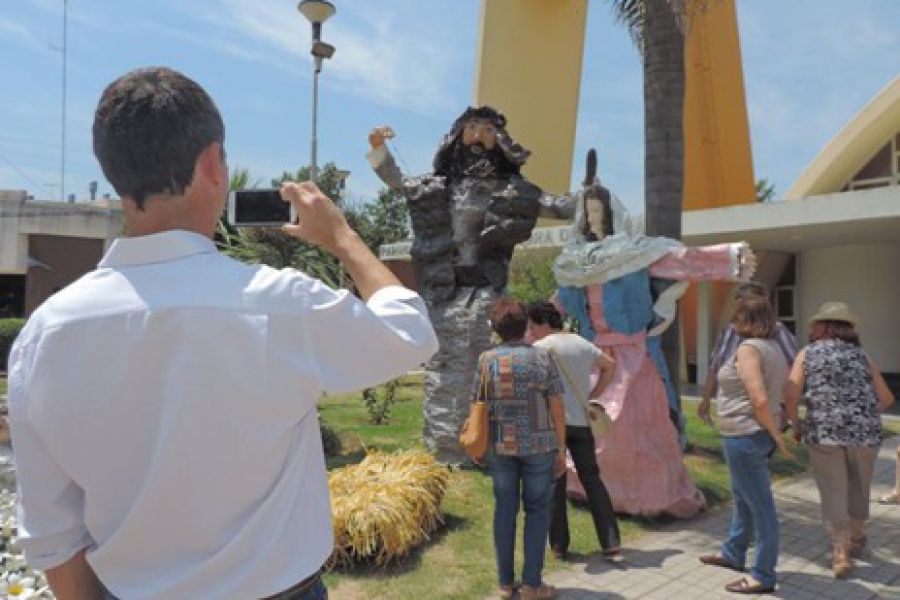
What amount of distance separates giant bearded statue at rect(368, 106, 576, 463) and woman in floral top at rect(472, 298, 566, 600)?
7.31ft

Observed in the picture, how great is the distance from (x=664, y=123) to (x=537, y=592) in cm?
551

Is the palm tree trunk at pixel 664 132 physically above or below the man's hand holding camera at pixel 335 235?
above

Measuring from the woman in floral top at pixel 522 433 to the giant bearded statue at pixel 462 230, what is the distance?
7.31ft

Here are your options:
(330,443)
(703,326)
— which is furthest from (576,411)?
(703,326)

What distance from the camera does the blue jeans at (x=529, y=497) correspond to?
396 cm

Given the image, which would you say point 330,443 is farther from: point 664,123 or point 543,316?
point 664,123

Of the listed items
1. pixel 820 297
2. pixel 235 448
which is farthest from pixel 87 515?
pixel 820 297

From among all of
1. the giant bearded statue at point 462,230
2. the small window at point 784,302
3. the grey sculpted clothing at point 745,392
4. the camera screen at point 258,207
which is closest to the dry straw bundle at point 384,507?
the giant bearded statue at point 462,230

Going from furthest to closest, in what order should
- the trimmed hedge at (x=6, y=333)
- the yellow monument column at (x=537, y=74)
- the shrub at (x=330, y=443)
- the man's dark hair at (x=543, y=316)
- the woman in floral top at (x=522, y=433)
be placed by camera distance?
the yellow monument column at (x=537, y=74), the trimmed hedge at (x=6, y=333), the shrub at (x=330, y=443), the man's dark hair at (x=543, y=316), the woman in floral top at (x=522, y=433)

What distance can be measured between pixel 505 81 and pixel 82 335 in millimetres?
20400

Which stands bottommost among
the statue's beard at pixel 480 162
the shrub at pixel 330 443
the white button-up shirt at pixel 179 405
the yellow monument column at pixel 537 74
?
the shrub at pixel 330 443

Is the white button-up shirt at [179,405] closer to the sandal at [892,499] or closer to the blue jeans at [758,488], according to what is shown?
the blue jeans at [758,488]

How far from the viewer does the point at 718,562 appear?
4660 millimetres

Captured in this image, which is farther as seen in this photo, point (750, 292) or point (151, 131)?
point (750, 292)
